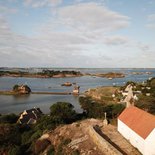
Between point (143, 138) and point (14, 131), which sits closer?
point (143, 138)

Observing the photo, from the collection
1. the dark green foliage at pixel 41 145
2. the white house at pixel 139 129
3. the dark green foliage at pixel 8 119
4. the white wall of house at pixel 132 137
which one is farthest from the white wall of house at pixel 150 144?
the dark green foliage at pixel 8 119

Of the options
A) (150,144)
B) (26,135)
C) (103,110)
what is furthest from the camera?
(103,110)

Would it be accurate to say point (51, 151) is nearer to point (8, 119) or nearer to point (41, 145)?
point (41, 145)

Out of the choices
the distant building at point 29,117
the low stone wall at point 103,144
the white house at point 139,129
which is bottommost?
the distant building at point 29,117

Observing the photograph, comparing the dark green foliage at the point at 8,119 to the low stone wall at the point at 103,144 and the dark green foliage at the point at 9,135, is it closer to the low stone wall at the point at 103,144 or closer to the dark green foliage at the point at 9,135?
the dark green foliage at the point at 9,135

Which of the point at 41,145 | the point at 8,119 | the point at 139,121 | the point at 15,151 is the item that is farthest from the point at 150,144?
the point at 8,119

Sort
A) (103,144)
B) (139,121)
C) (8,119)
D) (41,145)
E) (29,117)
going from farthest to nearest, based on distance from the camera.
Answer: (29,117), (8,119), (41,145), (139,121), (103,144)

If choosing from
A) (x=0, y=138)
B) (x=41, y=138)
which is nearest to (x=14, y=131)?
(x=0, y=138)

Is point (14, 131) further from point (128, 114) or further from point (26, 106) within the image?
point (26, 106)
